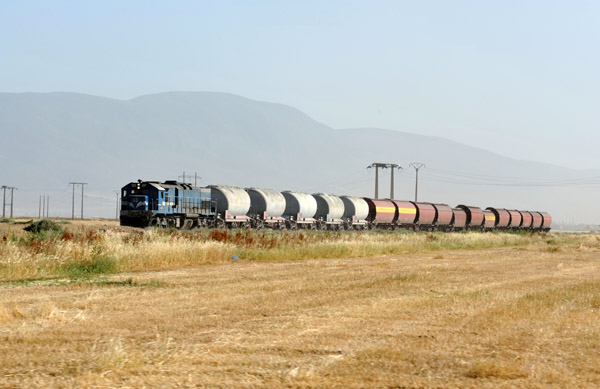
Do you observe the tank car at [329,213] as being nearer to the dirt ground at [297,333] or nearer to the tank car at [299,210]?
the tank car at [299,210]

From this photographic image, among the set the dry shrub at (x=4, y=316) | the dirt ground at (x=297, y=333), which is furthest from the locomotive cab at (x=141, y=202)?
the dry shrub at (x=4, y=316)

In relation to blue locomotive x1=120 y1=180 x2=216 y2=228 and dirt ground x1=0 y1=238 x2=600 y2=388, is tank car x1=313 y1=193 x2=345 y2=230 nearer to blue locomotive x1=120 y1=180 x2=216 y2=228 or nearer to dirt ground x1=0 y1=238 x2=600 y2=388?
blue locomotive x1=120 y1=180 x2=216 y2=228

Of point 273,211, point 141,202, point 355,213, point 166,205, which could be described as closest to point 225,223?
point 273,211

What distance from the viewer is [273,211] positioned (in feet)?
193

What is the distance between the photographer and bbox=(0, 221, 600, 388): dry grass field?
8.00 m

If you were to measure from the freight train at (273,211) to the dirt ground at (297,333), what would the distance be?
31.9 m

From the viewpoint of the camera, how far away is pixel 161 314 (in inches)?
488

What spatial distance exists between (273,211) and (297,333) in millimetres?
48333

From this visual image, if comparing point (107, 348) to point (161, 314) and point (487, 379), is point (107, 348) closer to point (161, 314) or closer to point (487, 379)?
point (161, 314)

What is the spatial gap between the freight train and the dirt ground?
31.9 m

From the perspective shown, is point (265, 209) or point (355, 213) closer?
point (265, 209)

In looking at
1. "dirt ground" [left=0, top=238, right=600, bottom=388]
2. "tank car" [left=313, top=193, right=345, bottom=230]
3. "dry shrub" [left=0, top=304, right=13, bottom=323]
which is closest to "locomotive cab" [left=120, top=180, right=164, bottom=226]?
"tank car" [left=313, top=193, right=345, bottom=230]

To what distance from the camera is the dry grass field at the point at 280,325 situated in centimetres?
800

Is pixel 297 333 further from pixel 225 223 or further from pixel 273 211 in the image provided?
pixel 273 211
